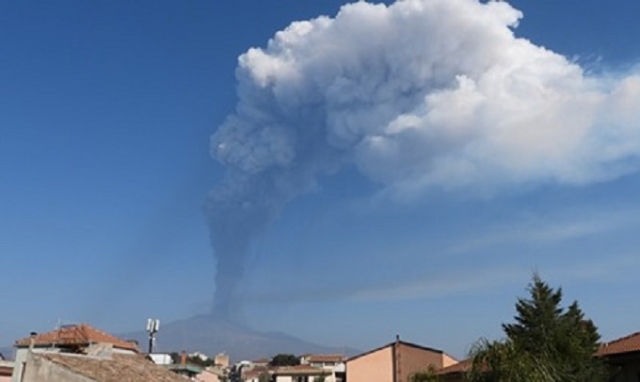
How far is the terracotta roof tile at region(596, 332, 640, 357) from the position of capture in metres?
24.6

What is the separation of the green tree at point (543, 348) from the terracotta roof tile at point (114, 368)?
13395mm

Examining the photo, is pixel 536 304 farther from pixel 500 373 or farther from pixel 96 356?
pixel 96 356

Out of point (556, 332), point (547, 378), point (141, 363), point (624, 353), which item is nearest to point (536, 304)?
point (556, 332)

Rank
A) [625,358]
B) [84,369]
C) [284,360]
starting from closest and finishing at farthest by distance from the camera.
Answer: [84,369]
[625,358]
[284,360]

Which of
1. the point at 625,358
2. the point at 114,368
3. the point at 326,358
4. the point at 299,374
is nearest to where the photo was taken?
the point at 114,368

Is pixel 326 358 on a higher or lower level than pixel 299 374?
higher

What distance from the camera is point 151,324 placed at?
49.3 metres

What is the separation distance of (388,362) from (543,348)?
30900 mm

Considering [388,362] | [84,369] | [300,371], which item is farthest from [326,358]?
[84,369]

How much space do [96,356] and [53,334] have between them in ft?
63.8

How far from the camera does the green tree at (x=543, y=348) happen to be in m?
16.8

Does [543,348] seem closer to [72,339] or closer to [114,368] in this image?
[114,368]

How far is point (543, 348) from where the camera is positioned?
915 inches

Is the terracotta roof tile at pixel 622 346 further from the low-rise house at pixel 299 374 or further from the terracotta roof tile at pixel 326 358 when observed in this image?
the terracotta roof tile at pixel 326 358
